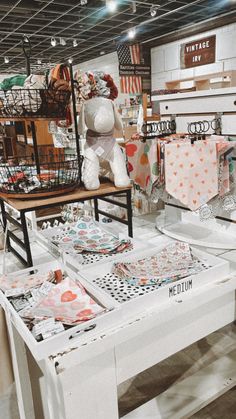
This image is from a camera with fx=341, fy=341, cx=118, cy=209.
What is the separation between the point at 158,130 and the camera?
75.7 inches

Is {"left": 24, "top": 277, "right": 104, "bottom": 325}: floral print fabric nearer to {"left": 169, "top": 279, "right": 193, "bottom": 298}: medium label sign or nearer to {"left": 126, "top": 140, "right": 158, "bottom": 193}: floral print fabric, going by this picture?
{"left": 169, "top": 279, "right": 193, "bottom": 298}: medium label sign

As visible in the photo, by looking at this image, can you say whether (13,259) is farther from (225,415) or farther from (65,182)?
(225,415)

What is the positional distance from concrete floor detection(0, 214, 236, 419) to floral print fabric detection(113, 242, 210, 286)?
23 centimetres

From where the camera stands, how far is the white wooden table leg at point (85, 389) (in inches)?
31.7

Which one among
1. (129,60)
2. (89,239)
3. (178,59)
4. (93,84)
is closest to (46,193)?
(89,239)

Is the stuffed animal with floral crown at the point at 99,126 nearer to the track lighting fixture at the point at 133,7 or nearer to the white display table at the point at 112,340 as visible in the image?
the white display table at the point at 112,340

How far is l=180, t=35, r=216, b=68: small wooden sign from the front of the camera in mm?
5770

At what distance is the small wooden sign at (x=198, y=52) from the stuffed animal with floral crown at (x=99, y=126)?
5.11 meters

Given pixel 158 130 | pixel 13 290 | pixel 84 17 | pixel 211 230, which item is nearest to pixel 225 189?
pixel 211 230

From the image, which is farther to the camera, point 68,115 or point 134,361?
point 68,115

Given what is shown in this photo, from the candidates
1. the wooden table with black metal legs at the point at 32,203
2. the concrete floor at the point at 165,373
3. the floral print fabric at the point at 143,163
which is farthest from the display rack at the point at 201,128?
the wooden table with black metal legs at the point at 32,203

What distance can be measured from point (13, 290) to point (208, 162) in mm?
943

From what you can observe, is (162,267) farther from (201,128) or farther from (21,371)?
(201,128)

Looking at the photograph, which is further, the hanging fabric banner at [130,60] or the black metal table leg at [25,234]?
the hanging fabric banner at [130,60]
